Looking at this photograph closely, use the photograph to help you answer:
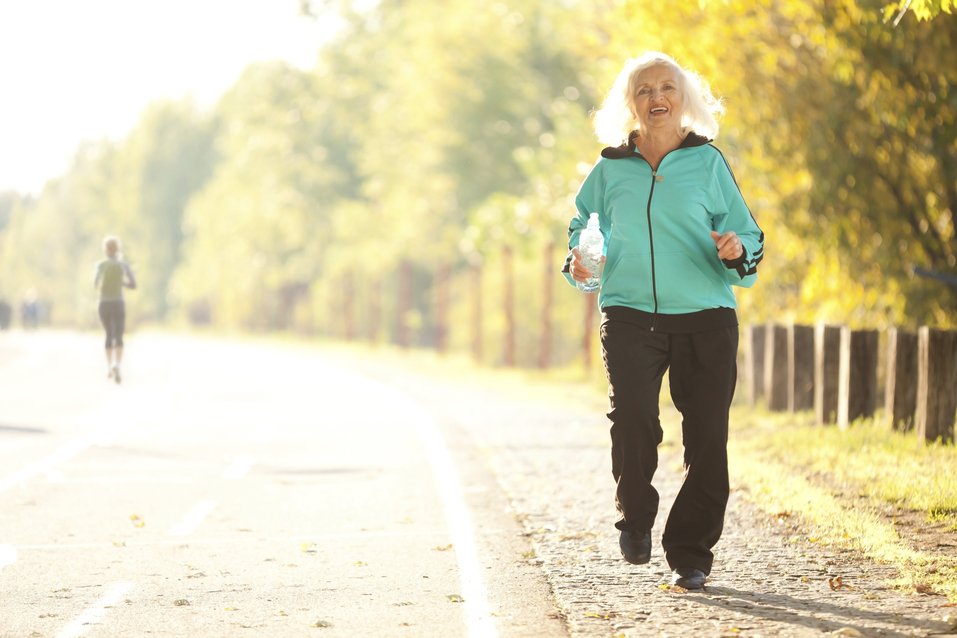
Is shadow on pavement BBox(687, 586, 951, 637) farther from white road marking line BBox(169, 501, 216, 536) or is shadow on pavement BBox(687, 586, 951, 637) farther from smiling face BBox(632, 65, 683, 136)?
white road marking line BBox(169, 501, 216, 536)

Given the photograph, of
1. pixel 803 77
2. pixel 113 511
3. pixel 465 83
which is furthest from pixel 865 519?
pixel 465 83

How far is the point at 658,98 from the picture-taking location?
546cm

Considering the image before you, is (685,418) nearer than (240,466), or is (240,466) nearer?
(685,418)

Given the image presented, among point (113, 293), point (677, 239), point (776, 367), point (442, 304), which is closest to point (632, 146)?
point (677, 239)

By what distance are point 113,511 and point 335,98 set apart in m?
44.7

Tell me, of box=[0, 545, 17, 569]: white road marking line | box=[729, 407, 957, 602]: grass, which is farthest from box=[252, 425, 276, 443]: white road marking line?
box=[0, 545, 17, 569]: white road marking line

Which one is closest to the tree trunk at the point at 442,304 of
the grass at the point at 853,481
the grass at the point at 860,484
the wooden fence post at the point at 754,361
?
the grass at the point at 853,481

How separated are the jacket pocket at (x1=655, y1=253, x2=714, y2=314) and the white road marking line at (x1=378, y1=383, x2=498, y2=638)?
1.51 m

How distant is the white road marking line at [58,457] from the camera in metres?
Answer: 9.82

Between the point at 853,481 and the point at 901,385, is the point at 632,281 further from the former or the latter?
the point at 901,385

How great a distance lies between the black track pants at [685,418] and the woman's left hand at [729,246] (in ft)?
1.19

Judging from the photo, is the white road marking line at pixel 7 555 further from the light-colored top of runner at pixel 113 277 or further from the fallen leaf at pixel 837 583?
the fallen leaf at pixel 837 583

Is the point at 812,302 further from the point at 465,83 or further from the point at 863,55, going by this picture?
the point at 465,83

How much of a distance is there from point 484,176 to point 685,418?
112 ft
